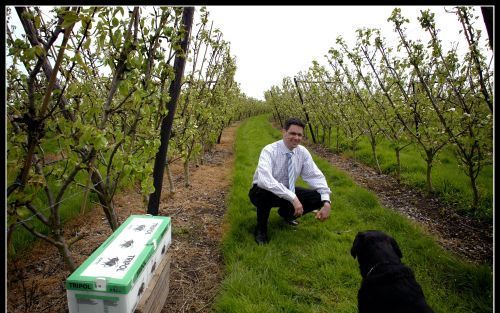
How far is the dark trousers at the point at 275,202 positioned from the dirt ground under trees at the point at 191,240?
2.26 feet

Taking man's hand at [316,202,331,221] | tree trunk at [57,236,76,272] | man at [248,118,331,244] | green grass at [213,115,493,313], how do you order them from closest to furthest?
tree trunk at [57,236,76,272] < green grass at [213,115,493,313] < man's hand at [316,202,331,221] < man at [248,118,331,244]

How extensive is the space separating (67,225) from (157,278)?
2.75 meters

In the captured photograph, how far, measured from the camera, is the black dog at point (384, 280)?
2.05m

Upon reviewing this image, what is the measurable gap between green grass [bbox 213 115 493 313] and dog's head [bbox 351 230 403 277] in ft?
1.73

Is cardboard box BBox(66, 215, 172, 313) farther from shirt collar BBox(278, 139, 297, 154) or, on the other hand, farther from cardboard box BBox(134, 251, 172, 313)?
shirt collar BBox(278, 139, 297, 154)

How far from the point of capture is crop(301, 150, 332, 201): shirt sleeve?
4.17 metres

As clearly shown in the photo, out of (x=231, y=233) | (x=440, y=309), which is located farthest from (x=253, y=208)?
(x=440, y=309)

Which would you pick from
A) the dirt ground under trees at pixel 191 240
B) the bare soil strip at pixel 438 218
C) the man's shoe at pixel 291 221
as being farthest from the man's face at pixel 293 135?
the bare soil strip at pixel 438 218

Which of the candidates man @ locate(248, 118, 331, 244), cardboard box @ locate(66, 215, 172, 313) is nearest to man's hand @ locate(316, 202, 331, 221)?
man @ locate(248, 118, 331, 244)

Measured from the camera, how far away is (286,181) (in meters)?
4.36

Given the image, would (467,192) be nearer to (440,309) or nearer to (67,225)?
(440,309)

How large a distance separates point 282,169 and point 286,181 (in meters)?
0.19

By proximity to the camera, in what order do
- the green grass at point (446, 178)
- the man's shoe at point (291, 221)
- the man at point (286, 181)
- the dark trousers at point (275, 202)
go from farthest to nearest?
1. the green grass at point (446, 178)
2. the man's shoe at point (291, 221)
3. the dark trousers at point (275, 202)
4. the man at point (286, 181)

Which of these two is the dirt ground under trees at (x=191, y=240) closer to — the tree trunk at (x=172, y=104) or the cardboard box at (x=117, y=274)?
the cardboard box at (x=117, y=274)
